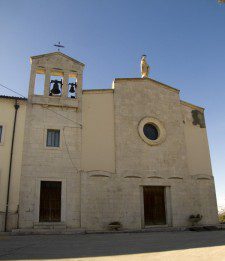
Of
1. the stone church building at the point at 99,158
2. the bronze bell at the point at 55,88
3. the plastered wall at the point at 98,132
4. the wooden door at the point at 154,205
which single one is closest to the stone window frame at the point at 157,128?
the stone church building at the point at 99,158

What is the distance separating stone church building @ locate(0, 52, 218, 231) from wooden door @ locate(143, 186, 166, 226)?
0.21 feet

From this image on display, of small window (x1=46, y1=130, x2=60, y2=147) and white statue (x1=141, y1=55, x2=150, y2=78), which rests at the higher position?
white statue (x1=141, y1=55, x2=150, y2=78)

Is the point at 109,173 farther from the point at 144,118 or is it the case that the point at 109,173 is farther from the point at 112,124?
the point at 144,118

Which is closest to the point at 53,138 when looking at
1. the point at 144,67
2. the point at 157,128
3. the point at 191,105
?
the point at 157,128

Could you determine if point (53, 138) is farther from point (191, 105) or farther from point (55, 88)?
point (191, 105)

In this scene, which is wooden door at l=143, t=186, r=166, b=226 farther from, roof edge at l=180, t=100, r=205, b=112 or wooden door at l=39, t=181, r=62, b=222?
roof edge at l=180, t=100, r=205, b=112

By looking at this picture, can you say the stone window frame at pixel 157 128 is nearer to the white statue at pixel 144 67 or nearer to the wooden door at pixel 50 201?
the white statue at pixel 144 67

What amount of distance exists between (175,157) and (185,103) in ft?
16.0

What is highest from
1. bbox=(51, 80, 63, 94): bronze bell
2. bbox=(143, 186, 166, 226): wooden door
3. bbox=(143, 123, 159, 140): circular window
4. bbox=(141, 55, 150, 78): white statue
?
bbox=(141, 55, 150, 78): white statue

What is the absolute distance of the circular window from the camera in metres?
20.5

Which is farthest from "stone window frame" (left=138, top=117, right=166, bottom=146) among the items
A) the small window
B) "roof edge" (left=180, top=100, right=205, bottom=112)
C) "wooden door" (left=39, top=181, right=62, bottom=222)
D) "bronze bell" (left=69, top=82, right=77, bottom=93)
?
"wooden door" (left=39, top=181, right=62, bottom=222)

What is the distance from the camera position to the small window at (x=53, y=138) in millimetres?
17578

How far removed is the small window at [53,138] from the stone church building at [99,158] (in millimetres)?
59

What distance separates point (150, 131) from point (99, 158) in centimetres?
457
